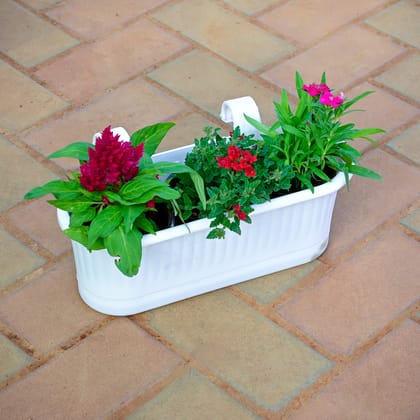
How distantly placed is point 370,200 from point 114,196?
1.03 metres

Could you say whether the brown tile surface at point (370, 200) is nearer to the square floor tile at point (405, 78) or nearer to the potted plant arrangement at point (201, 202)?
the potted plant arrangement at point (201, 202)

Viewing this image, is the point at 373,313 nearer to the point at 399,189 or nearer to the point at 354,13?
the point at 399,189

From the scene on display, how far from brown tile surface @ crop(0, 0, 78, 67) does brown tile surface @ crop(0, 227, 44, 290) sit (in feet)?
2.97

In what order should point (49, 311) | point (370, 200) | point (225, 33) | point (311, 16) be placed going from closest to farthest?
1. point (49, 311)
2. point (370, 200)
3. point (225, 33)
4. point (311, 16)

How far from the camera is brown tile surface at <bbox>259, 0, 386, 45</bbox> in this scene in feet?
11.1

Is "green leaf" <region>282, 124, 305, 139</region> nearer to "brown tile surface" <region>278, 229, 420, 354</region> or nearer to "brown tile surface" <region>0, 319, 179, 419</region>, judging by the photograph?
"brown tile surface" <region>278, 229, 420, 354</region>

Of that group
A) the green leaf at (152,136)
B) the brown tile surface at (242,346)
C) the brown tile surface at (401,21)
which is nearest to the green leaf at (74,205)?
the green leaf at (152,136)

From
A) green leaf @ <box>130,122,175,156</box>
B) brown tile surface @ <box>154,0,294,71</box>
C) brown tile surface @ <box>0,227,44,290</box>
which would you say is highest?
green leaf @ <box>130,122,175,156</box>

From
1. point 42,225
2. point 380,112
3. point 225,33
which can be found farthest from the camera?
point 225,33

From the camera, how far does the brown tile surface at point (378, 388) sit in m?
2.15

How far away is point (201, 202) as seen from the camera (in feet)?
7.07

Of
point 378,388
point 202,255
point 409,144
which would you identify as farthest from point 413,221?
point 202,255

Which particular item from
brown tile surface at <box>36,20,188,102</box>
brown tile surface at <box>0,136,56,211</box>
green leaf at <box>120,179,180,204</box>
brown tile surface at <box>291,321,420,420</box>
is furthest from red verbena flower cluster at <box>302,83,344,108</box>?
brown tile surface at <box>36,20,188,102</box>

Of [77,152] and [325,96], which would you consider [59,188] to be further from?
[325,96]
